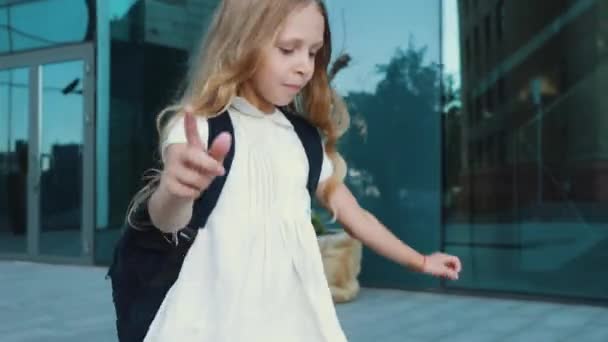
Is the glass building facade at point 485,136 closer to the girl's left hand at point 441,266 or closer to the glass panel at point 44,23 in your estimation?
the glass panel at point 44,23

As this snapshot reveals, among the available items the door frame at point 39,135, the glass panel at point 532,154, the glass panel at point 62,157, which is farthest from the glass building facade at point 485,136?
the glass panel at point 62,157

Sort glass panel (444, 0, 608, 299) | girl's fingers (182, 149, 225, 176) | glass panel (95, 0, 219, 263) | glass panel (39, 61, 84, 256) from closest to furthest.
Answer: girl's fingers (182, 149, 225, 176) < glass panel (444, 0, 608, 299) < glass panel (95, 0, 219, 263) < glass panel (39, 61, 84, 256)

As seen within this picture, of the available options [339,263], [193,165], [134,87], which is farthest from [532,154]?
[193,165]

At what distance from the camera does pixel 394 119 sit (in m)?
6.35

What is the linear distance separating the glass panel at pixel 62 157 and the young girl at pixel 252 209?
22.2ft

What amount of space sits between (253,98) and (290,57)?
5.4 inches

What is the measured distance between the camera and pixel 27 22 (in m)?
8.38

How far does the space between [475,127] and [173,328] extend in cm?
503

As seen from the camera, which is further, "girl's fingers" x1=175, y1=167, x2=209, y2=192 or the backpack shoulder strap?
the backpack shoulder strap

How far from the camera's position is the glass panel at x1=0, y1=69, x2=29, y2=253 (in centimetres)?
841

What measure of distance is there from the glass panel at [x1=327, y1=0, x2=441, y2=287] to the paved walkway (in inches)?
21.4

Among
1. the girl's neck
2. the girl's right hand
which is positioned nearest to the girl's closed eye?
the girl's neck

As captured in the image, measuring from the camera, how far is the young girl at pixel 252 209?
1465 millimetres

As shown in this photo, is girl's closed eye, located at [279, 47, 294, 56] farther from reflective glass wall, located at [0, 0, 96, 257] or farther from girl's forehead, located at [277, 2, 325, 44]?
reflective glass wall, located at [0, 0, 96, 257]
